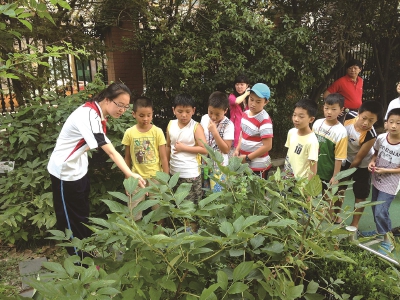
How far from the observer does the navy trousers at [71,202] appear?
2775 mm

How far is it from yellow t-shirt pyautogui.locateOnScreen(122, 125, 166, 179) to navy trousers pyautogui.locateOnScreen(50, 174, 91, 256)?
0.62 metres

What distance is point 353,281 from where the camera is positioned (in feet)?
5.80

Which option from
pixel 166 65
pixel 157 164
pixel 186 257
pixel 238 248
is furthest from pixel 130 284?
pixel 166 65

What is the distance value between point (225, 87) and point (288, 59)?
124cm

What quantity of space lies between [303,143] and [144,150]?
1539mm

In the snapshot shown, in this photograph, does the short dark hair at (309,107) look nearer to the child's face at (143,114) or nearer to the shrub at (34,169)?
the child's face at (143,114)

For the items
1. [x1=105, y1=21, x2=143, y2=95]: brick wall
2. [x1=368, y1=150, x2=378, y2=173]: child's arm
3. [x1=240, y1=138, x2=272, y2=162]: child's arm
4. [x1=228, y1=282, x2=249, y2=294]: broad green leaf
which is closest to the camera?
[x1=228, y1=282, x2=249, y2=294]: broad green leaf

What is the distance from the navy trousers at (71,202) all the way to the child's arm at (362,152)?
2.74m

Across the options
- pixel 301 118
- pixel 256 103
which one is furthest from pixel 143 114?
pixel 301 118

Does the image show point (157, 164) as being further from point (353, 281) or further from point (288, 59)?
point (288, 59)

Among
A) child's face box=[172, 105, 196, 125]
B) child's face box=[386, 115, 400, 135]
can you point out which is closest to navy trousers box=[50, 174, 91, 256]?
child's face box=[172, 105, 196, 125]

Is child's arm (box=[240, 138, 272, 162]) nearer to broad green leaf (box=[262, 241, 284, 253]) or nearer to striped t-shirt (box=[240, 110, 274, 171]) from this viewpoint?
striped t-shirt (box=[240, 110, 274, 171])

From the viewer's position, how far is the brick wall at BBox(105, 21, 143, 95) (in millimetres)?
6371

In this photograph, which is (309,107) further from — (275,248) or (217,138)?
(275,248)
